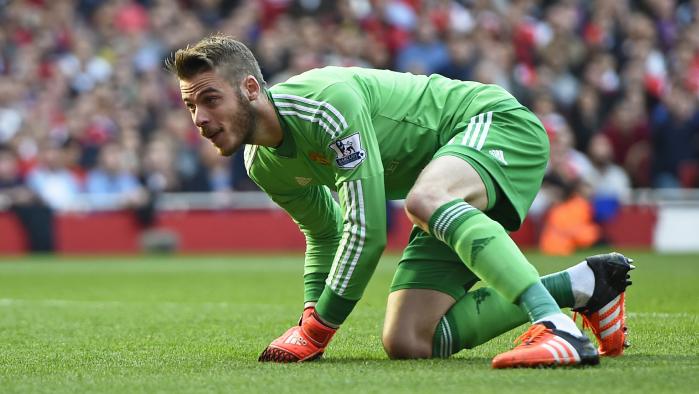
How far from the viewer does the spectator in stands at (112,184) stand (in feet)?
54.6

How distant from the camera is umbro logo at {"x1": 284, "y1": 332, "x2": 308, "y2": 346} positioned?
5.32 metres

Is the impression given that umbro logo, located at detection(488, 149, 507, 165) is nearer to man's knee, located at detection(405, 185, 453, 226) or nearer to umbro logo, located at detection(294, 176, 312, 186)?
man's knee, located at detection(405, 185, 453, 226)

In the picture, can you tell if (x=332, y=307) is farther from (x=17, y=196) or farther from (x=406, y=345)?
(x=17, y=196)

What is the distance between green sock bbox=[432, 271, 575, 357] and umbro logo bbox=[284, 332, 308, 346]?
23.6 inches

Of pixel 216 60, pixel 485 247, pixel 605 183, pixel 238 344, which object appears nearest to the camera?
pixel 485 247

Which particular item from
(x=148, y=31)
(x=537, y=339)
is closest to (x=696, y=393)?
(x=537, y=339)

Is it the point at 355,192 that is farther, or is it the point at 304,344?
the point at 304,344

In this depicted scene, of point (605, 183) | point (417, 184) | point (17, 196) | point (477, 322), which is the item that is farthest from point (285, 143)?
point (17, 196)

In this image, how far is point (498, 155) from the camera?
5.30 meters

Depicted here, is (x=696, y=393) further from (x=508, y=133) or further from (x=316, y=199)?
(x=316, y=199)

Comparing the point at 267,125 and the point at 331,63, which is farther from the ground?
the point at 267,125

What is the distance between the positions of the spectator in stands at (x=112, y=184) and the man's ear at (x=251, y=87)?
11629 mm

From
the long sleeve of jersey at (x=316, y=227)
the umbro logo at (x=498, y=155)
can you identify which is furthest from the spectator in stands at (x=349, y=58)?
the umbro logo at (x=498, y=155)

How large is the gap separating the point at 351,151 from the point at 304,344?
35.2 inches
